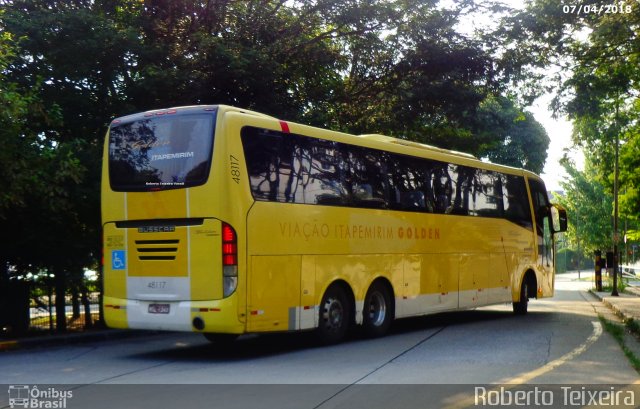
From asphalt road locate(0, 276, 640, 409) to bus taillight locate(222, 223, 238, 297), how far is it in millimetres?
1086

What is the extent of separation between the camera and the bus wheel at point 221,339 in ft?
46.5

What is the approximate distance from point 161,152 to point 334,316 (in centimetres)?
397

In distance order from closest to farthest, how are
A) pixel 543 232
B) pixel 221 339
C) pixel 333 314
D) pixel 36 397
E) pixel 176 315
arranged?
pixel 36 397, pixel 176 315, pixel 333 314, pixel 221 339, pixel 543 232

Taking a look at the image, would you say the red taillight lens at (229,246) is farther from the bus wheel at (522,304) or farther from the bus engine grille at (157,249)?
the bus wheel at (522,304)

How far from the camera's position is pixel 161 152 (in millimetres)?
12391

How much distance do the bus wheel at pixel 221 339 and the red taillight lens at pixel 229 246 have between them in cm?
265

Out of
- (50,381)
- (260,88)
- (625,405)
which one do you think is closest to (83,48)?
(260,88)

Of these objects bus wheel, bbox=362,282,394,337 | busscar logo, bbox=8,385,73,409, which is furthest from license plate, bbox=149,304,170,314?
bus wheel, bbox=362,282,394,337

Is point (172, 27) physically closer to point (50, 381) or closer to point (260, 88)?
point (260, 88)

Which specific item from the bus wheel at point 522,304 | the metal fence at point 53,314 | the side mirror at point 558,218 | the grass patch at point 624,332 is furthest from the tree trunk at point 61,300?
the side mirror at point 558,218

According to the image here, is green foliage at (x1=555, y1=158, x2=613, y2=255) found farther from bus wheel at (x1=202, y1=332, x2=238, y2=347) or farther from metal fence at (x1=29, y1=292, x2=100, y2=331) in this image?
bus wheel at (x1=202, y1=332, x2=238, y2=347)

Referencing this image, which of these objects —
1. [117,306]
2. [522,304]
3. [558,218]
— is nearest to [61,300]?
[117,306]

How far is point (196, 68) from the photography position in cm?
1880

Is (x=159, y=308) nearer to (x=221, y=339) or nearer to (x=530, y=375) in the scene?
(x=221, y=339)
